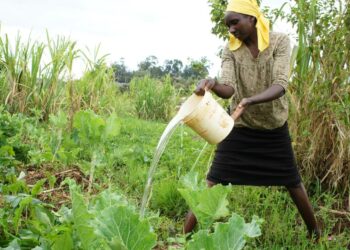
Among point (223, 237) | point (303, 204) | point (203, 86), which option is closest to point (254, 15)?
point (203, 86)

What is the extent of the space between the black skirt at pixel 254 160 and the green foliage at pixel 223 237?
170 centimetres

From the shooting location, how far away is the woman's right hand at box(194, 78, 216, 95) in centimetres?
210

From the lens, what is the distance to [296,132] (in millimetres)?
3682

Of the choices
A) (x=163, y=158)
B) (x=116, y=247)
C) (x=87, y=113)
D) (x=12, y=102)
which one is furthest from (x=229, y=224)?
(x=12, y=102)

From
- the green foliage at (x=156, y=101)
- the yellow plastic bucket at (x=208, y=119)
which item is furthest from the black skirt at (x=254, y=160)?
the green foliage at (x=156, y=101)

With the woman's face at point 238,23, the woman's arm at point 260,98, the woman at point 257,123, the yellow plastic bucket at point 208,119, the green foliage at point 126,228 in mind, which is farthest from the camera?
the woman at point 257,123

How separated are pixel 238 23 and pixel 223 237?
1.66 metres

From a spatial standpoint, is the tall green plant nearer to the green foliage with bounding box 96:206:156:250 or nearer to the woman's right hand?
the woman's right hand

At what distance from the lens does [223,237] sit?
1.09 meters

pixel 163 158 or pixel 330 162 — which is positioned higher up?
pixel 330 162

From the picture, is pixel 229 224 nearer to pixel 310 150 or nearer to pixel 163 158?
pixel 310 150

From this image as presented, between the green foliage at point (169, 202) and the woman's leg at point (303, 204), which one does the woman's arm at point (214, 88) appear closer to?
the woman's leg at point (303, 204)

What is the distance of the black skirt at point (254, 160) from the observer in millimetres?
2830

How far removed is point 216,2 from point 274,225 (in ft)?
5.46
